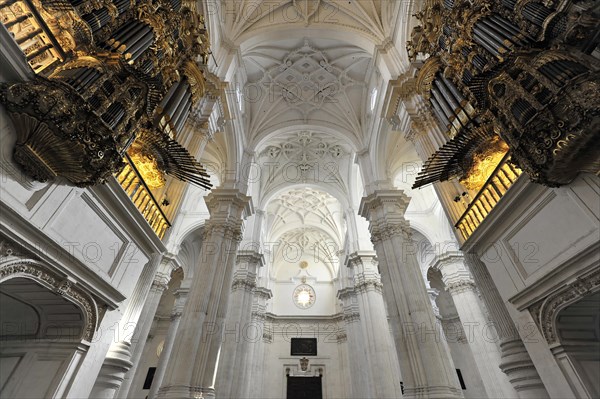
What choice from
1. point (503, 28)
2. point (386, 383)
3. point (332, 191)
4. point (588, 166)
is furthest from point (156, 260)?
point (332, 191)

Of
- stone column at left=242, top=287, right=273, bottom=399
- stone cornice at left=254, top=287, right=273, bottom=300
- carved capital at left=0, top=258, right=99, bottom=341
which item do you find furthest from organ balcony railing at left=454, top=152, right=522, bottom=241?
stone cornice at left=254, top=287, right=273, bottom=300

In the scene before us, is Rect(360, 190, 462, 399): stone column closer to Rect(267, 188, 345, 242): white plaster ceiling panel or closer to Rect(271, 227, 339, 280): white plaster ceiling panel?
Rect(267, 188, 345, 242): white plaster ceiling panel

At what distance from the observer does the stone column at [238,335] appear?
10.3 meters

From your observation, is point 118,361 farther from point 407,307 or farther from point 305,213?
point 305,213

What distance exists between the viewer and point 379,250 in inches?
388

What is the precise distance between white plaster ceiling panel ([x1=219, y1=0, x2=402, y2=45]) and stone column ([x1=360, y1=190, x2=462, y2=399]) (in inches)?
259

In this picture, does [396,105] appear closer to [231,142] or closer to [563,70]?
[563,70]

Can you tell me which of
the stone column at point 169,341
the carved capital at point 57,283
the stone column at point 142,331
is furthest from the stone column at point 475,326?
the carved capital at point 57,283

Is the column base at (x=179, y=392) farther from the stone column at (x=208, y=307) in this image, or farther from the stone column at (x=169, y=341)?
the stone column at (x=169, y=341)

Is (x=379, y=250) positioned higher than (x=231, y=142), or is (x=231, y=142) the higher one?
(x=231, y=142)

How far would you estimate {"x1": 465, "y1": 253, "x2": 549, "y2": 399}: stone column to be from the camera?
14.3 ft

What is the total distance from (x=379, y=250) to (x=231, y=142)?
7123 mm

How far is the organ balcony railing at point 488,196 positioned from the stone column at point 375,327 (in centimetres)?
752

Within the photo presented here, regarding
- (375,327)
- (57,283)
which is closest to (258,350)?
(375,327)
